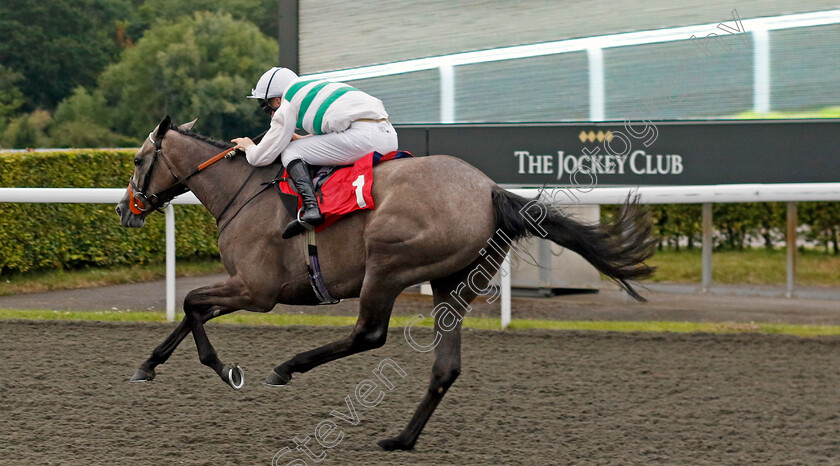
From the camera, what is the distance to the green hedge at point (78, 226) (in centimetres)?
758

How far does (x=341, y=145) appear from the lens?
3.93 meters

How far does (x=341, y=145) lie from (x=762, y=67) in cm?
372

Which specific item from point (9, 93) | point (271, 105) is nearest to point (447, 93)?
point (271, 105)

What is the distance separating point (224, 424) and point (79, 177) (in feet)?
17.4

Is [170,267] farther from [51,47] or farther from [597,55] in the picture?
[51,47]

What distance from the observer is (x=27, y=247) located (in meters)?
7.64

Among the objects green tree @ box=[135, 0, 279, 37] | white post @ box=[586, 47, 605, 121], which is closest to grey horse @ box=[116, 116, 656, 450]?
white post @ box=[586, 47, 605, 121]

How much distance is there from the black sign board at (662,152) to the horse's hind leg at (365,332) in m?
3.07

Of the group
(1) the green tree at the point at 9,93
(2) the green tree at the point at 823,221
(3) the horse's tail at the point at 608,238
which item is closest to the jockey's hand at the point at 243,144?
(3) the horse's tail at the point at 608,238

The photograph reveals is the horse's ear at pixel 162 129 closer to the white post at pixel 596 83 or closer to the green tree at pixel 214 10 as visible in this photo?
the white post at pixel 596 83

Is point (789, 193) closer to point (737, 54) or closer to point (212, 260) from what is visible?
point (737, 54)

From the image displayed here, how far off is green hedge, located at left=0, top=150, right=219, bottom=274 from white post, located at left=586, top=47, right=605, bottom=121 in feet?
13.6

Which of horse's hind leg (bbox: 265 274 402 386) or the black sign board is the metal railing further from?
horse's hind leg (bbox: 265 274 402 386)

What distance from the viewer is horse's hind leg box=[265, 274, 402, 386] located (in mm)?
3830
